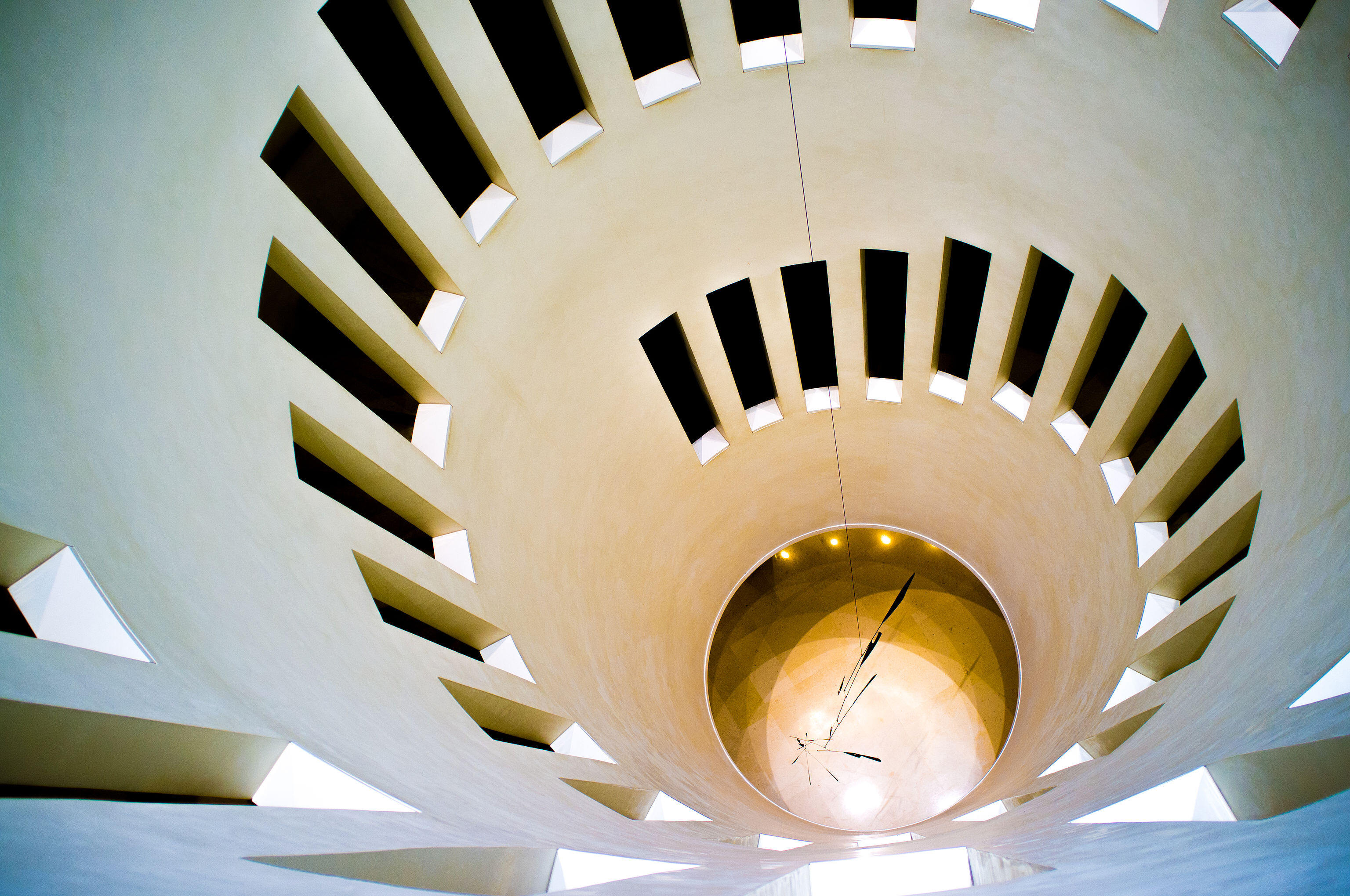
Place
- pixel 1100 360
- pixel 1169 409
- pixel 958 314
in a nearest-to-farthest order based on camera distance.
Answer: pixel 1169 409
pixel 1100 360
pixel 958 314

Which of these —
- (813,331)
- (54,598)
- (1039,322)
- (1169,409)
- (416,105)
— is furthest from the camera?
(813,331)

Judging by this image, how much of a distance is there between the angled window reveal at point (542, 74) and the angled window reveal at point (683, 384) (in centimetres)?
271

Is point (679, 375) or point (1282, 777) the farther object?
point (679, 375)

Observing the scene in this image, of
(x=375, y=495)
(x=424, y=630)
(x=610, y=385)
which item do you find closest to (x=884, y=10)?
(x=610, y=385)

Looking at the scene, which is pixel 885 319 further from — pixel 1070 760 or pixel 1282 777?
pixel 1282 777

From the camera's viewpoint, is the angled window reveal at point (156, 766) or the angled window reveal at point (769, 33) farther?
the angled window reveal at point (769, 33)

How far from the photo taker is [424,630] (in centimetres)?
662

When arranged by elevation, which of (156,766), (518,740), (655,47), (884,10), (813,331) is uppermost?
(884,10)

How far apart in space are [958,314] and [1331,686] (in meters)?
6.75

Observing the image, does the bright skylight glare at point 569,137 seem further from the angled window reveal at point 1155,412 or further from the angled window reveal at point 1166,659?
the angled window reveal at point 1166,659

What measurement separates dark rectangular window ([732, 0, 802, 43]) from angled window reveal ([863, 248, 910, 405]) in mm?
2857

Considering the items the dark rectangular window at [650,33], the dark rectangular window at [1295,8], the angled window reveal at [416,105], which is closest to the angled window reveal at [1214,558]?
the dark rectangular window at [1295,8]

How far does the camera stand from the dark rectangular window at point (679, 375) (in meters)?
9.38

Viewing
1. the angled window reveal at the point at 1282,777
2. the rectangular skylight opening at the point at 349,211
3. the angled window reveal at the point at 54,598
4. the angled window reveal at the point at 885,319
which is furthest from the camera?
the angled window reveal at the point at 885,319
